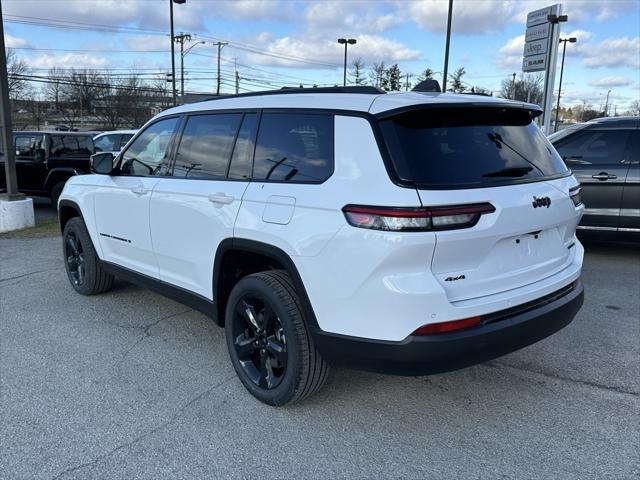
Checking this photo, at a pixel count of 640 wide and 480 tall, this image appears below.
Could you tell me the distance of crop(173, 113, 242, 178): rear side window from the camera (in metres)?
3.50

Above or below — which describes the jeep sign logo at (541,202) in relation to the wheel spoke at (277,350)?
above

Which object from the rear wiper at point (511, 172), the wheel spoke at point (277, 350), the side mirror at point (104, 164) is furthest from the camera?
the side mirror at point (104, 164)

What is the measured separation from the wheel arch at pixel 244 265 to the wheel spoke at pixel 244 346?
11.0 inches

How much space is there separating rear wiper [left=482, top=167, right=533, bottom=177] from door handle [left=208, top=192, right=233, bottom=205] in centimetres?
151

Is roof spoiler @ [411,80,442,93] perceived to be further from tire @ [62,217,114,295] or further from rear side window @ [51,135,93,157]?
rear side window @ [51,135,93,157]

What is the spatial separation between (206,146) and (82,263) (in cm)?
236

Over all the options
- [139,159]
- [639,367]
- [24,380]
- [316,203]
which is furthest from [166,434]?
[639,367]

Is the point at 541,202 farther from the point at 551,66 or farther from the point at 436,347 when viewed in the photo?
the point at 551,66

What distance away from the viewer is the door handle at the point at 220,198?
3251 millimetres

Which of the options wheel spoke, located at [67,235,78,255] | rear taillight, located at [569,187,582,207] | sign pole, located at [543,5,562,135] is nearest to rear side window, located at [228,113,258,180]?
rear taillight, located at [569,187,582,207]

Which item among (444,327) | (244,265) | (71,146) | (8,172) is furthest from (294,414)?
(71,146)

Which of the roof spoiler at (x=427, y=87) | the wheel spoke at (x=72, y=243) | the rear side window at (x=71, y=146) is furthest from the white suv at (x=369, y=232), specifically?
the rear side window at (x=71, y=146)

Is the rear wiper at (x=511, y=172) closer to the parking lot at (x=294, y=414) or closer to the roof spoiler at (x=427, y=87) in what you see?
the roof spoiler at (x=427, y=87)

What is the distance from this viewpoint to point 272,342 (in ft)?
10.3
